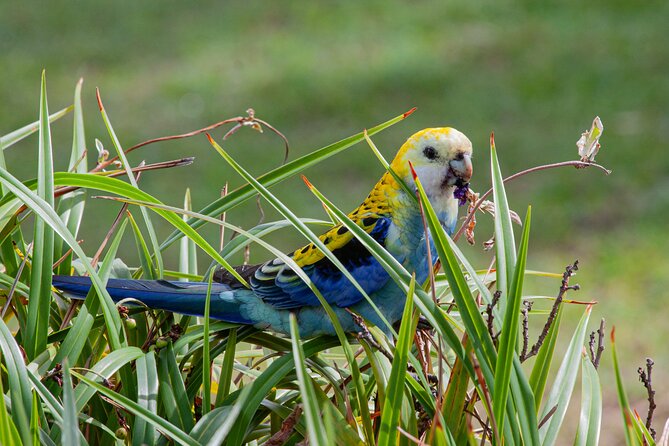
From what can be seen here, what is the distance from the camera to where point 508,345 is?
111cm

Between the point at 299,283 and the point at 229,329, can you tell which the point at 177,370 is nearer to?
the point at 229,329

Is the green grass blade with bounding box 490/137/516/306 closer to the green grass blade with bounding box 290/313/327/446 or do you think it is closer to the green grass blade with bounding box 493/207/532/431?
the green grass blade with bounding box 493/207/532/431

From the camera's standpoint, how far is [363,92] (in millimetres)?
5289

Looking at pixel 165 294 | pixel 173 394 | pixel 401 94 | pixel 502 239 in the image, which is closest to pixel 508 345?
pixel 502 239

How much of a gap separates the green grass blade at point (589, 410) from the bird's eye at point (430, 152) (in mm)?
472

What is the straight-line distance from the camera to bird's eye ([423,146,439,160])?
163 centimetres

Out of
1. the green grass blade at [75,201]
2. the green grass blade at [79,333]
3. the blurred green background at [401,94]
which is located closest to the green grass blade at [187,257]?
the green grass blade at [75,201]

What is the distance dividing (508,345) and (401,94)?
4.26 m

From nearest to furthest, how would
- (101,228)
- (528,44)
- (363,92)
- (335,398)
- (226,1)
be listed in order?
1. (335,398)
2. (101,228)
3. (363,92)
4. (528,44)
5. (226,1)

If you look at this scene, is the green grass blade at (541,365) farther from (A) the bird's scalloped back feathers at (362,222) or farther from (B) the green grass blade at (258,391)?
(A) the bird's scalloped back feathers at (362,222)

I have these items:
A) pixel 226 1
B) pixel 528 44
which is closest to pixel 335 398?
pixel 528 44

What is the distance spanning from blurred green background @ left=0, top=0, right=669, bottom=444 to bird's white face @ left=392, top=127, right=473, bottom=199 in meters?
1.65

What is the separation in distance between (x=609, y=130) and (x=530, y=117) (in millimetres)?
457

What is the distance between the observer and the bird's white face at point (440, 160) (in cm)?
161
